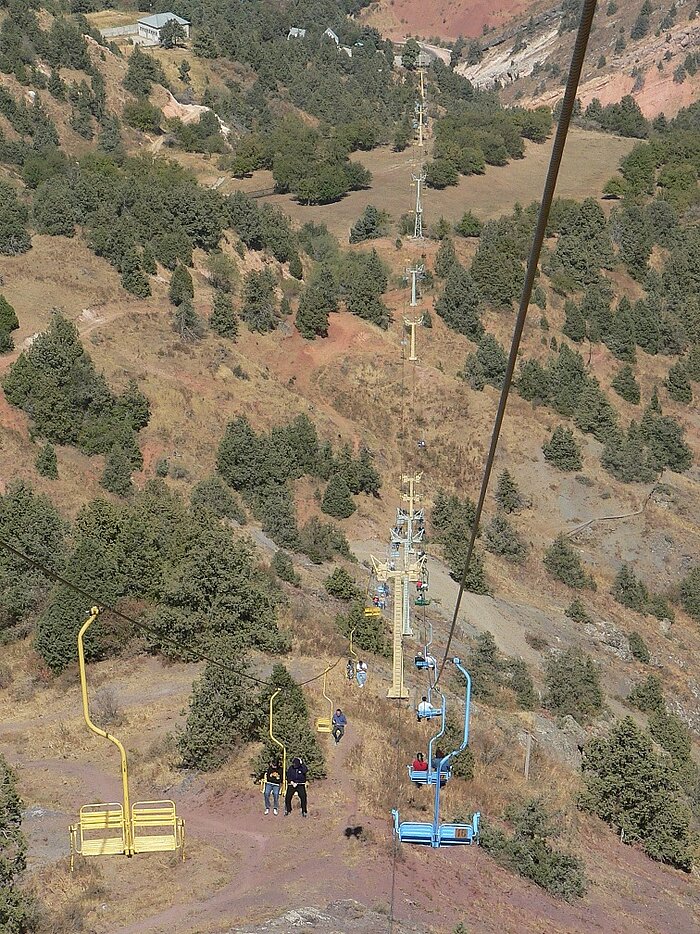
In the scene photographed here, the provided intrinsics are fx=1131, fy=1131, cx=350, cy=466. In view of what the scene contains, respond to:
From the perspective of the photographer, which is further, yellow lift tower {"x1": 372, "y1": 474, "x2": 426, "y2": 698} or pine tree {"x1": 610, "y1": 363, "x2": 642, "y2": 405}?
pine tree {"x1": 610, "y1": 363, "x2": 642, "y2": 405}

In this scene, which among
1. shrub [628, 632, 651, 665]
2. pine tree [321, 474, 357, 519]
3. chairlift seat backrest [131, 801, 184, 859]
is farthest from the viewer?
pine tree [321, 474, 357, 519]

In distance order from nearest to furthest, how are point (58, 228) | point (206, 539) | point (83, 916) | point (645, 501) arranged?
point (83, 916), point (206, 539), point (645, 501), point (58, 228)

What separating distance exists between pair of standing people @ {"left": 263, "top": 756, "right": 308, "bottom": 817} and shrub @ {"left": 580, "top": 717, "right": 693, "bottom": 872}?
32.1 ft

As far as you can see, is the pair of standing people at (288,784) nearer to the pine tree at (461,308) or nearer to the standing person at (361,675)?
the standing person at (361,675)

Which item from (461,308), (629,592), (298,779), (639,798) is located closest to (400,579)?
(639,798)

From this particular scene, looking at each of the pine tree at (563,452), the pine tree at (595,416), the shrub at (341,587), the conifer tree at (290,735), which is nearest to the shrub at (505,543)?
the pine tree at (563,452)

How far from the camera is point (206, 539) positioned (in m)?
33.2

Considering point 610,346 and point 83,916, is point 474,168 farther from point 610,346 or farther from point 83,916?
point 83,916

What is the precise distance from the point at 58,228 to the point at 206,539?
46331 mm

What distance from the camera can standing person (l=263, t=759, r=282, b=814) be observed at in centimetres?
2419

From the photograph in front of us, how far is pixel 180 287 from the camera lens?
7275 centimetres

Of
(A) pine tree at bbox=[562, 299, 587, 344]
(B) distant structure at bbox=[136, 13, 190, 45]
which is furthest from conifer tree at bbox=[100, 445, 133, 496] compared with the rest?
(B) distant structure at bbox=[136, 13, 190, 45]

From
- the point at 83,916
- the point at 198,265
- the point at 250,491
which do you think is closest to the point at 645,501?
the point at 250,491

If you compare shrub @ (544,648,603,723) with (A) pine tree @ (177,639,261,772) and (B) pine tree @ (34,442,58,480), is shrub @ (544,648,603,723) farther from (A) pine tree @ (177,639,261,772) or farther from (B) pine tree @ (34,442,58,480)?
(B) pine tree @ (34,442,58,480)
